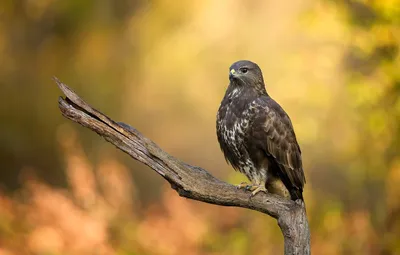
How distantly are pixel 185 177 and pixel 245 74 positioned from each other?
0.66 meters

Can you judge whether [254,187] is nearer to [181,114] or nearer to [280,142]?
[280,142]

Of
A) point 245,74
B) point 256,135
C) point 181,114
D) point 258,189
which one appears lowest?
point 258,189

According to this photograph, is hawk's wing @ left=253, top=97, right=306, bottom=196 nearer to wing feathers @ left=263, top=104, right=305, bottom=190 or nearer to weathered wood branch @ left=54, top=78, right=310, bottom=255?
wing feathers @ left=263, top=104, right=305, bottom=190

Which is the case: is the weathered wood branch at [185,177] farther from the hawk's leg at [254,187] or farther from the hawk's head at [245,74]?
the hawk's head at [245,74]

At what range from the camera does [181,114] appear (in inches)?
287

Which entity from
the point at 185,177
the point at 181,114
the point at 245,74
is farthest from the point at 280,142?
the point at 181,114

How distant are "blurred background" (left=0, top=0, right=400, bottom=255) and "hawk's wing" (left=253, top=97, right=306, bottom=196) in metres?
2.43

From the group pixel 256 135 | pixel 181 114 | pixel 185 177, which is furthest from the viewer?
pixel 181 114

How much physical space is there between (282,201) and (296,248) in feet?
0.80

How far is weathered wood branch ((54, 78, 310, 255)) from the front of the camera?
300 centimetres

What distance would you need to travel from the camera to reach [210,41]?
731 cm

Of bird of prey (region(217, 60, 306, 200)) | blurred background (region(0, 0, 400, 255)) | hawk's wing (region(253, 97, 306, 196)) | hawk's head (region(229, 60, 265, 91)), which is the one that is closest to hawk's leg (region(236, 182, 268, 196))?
bird of prey (region(217, 60, 306, 200))

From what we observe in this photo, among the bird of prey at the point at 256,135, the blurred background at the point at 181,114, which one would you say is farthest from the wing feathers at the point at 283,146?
the blurred background at the point at 181,114

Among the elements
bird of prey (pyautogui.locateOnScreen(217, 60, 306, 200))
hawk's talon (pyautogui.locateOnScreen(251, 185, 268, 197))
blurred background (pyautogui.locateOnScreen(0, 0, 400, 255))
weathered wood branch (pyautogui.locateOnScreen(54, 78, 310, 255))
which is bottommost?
weathered wood branch (pyautogui.locateOnScreen(54, 78, 310, 255))
